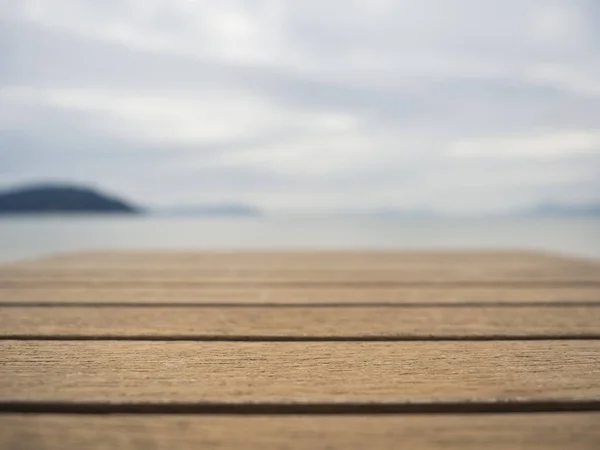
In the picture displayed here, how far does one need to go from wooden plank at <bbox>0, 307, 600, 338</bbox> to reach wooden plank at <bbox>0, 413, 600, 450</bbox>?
264 millimetres

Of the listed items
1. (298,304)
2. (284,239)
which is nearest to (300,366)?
(298,304)

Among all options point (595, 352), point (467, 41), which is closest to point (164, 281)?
point (595, 352)

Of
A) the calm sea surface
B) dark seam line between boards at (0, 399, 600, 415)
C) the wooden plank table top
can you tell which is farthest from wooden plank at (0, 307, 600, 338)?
the calm sea surface

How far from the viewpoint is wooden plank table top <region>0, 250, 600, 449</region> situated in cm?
38

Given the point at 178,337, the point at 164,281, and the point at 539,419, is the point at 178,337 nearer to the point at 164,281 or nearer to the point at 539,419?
the point at 539,419

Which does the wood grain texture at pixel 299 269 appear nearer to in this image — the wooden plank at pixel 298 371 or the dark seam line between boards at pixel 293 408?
the wooden plank at pixel 298 371

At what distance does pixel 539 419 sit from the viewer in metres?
0.40

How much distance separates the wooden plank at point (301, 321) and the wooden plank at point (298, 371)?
0.19 feet

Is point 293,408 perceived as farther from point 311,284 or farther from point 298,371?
point 311,284

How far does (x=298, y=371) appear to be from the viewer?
1.67 feet

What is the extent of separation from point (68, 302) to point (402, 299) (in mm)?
621

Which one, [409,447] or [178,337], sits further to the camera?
[178,337]

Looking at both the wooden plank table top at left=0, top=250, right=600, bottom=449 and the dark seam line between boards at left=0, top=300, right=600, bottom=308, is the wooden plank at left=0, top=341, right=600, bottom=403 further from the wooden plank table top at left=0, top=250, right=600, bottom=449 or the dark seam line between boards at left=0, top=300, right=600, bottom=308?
the dark seam line between boards at left=0, top=300, right=600, bottom=308

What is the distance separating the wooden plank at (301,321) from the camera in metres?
0.68
